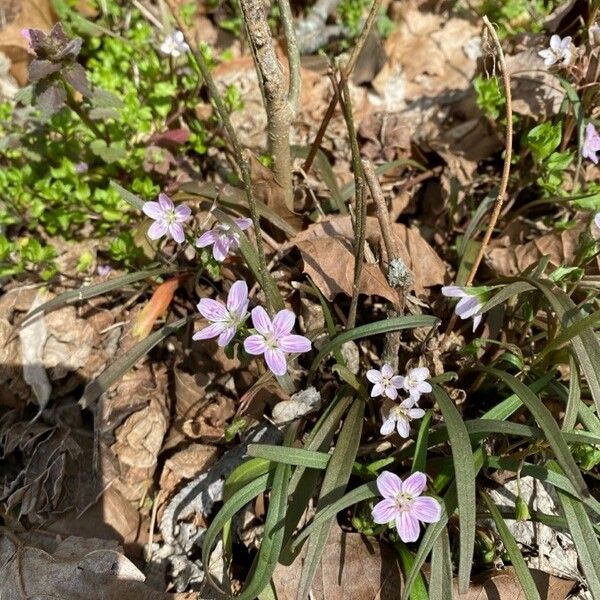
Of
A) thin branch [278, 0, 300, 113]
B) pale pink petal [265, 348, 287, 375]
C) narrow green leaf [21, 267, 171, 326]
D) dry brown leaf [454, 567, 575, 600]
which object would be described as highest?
thin branch [278, 0, 300, 113]

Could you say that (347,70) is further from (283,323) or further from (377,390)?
(377,390)

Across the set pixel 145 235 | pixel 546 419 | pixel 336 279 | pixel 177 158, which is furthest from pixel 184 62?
pixel 546 419

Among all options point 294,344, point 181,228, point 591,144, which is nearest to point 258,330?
point 294,344

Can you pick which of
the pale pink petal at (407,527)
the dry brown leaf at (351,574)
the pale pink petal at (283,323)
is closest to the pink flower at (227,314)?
the pale pink petal at (283,323)

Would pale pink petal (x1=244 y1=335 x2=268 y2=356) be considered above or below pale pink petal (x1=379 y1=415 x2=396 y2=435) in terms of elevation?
above

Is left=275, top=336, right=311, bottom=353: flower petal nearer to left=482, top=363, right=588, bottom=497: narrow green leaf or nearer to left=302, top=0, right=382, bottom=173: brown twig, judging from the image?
left=482, top=363, right=588, bottom=497: narrow green leaf

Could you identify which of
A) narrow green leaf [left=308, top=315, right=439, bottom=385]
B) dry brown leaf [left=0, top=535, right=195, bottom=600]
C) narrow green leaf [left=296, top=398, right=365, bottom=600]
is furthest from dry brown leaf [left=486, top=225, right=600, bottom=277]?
dry brown leaf [left=0, top=535, right=195, bottom=600]

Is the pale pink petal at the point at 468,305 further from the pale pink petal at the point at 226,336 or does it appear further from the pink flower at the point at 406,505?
the pale pink petal at the point at 226,336
